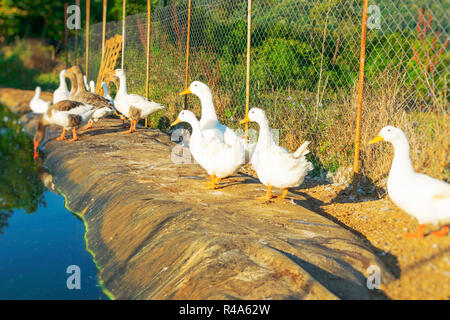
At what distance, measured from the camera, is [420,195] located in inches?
135

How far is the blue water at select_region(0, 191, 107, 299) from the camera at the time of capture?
168 inches

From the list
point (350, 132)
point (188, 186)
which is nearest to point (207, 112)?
point (188, 186)

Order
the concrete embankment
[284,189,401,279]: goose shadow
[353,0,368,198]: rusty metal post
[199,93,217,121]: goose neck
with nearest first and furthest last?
the concrete embankment, [284,189,401,279]: goose shadow, [353,0,368,198]: rusty metal post, [199,93,217,121]: goose neck

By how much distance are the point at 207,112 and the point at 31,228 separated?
9.11 ft

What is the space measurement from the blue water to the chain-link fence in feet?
10.5

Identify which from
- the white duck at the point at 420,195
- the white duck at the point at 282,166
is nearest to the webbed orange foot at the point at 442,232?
the white duck at the point at 420,195

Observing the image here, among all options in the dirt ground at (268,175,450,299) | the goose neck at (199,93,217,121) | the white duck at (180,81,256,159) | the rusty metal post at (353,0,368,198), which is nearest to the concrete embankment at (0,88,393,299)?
the dirt ground at (268,175,450,299)

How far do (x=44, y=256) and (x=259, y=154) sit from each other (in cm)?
255

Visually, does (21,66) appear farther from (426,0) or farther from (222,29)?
(426,0)

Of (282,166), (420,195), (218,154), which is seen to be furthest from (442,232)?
(218,154)

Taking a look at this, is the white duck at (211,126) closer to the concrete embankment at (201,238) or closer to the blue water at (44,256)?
the concrete embankment at (201,238)

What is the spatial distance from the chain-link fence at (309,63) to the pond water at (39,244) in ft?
10.4

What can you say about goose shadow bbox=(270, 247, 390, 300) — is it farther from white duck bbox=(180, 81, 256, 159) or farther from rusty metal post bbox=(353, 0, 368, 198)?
white duck bbox=(180, 81, 256, 159)
